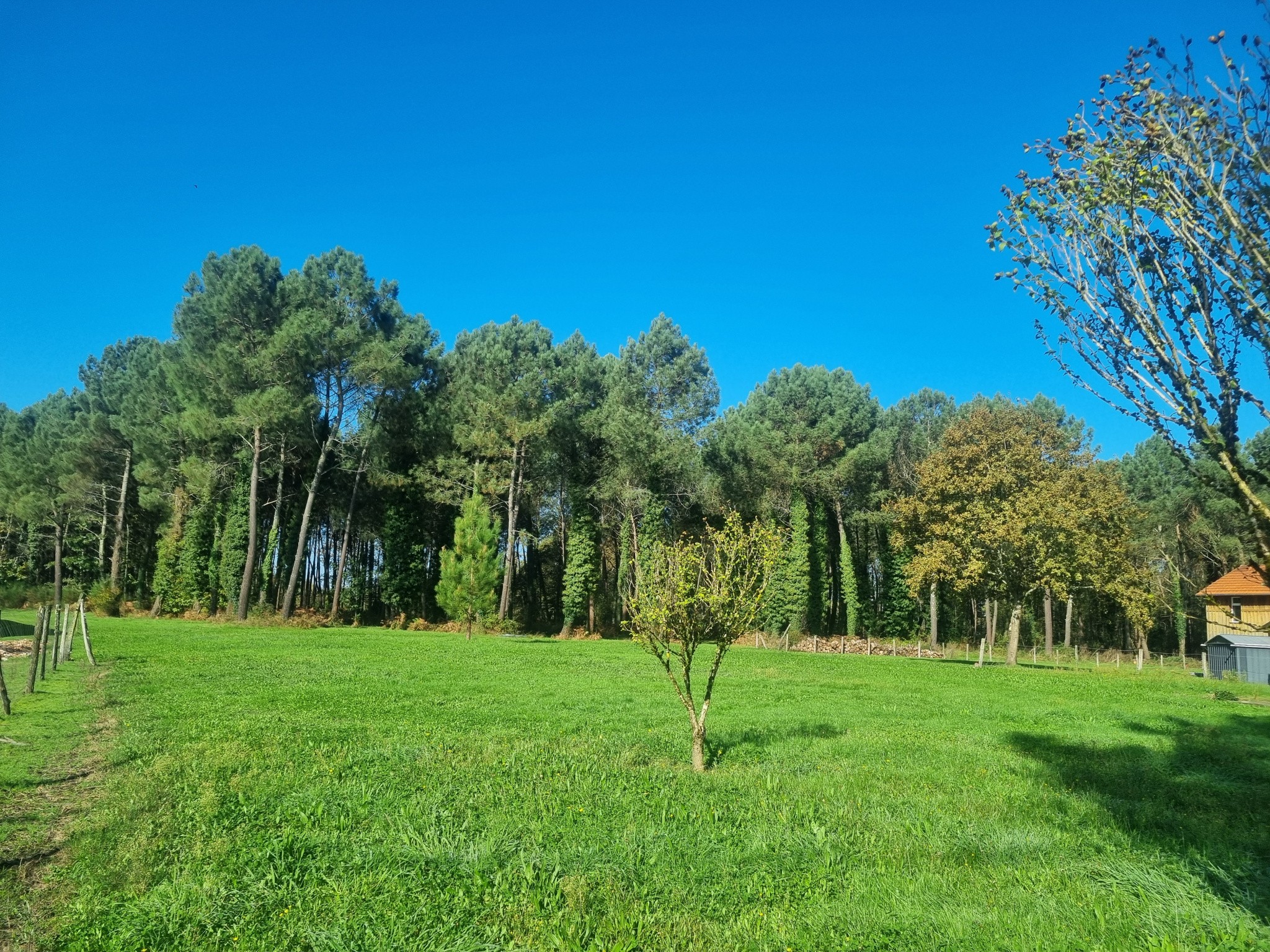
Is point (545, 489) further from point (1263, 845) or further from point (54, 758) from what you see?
point (1263, 845)

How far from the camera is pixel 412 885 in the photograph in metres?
5.29

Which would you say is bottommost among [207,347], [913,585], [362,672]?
[362,672]

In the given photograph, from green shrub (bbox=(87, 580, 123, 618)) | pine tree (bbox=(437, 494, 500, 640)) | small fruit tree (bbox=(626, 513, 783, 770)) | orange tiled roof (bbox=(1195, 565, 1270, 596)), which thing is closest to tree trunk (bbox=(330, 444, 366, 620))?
→ pine tree (bbox=(437, 494, 500, 640))

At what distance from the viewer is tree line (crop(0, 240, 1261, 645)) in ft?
Answer: 130

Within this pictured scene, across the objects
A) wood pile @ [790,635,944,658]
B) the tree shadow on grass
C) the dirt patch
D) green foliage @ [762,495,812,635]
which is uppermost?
green foliage @ [762,495,812,635]

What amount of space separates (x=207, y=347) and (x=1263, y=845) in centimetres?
4688

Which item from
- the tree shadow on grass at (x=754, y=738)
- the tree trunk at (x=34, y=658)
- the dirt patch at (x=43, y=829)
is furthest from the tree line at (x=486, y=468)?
the dirt patch at (x=43, y=829)

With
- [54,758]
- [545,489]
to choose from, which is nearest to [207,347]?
[545,489]

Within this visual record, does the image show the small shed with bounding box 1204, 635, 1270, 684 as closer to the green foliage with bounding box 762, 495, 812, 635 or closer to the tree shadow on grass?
the green foliage with bounding box 762, 495, 812, 635

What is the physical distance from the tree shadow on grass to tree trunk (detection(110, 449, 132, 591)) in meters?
49.8

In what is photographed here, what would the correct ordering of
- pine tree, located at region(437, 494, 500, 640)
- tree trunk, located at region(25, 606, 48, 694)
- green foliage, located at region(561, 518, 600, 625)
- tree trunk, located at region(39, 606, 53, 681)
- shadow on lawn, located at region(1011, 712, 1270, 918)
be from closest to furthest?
shadow on lawn, located at region(1011, 712, 1270, 918) < tree trunk, located at region(25, 606, 48, 694) < tree trunk, located at region(39, 606, 53, 681) < pine tree, located at region(437, 494, 500, 640) < green foliage, located at region(561, 518, 600, 625)

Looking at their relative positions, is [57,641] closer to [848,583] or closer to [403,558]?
[403,558]

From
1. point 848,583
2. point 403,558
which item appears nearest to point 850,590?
point 848,583

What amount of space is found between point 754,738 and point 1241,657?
2630 cm
